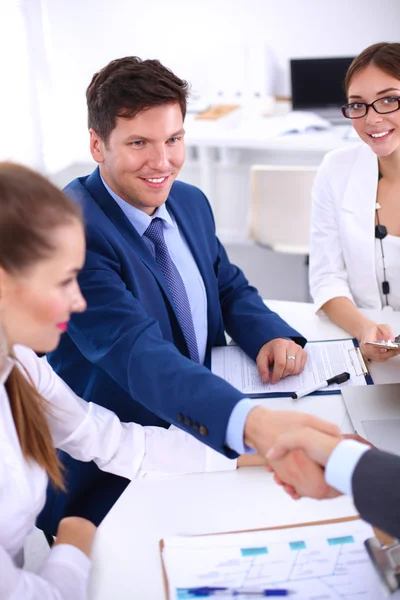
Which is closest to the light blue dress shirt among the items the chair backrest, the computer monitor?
the chair backrest

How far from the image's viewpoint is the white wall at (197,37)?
4145mm

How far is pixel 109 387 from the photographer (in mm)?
1504

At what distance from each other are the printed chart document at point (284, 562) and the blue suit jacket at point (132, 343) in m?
0.19

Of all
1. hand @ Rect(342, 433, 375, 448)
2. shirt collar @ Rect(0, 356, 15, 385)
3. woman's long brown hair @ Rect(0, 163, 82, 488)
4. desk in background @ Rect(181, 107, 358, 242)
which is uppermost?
woman's long brown hair @ Rect(0, 163, 82, 488)

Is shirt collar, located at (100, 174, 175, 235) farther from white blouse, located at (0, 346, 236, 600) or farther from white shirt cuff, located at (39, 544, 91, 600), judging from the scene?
white shirt cuff, located at (39, 544, 91, 600)

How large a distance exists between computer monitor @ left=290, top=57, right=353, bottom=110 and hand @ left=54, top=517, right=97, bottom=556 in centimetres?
340

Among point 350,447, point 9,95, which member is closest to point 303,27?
point 9,95

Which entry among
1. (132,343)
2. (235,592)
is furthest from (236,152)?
(235,592)

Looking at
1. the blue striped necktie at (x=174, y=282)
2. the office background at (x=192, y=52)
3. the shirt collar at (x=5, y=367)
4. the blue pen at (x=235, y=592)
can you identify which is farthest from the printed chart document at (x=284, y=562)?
the office background at (x=192, y=52)

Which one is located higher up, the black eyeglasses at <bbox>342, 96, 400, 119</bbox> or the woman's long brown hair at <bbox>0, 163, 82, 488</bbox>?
the woman's long brown hair at <bbox>0, 163, 82, 488</bbox>

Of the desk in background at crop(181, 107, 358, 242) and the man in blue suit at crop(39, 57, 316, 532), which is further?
the desk in background at crop(181, 107, 358, 242)

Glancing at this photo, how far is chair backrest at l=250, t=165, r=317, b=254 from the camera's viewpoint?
2.96 metres

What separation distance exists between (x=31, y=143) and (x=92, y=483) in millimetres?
3254

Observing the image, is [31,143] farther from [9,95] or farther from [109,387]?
[109,387]
